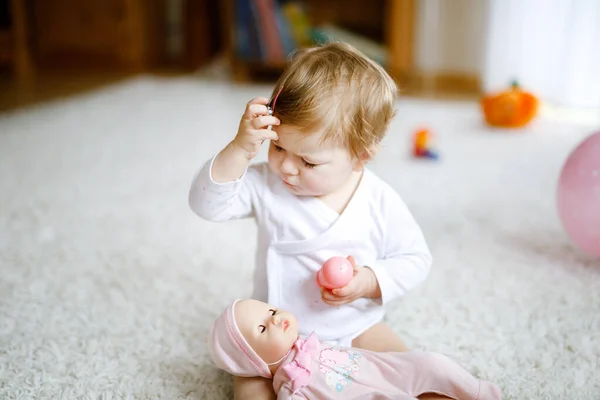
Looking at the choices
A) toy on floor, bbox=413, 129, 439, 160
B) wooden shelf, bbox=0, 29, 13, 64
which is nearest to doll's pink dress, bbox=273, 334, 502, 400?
toy on floor, bbox=413, 129, 439, 160

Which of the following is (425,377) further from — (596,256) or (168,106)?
(168,106)

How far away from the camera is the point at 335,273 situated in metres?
0.73

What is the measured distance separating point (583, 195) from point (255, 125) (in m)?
0.62

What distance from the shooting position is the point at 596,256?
3.63ft

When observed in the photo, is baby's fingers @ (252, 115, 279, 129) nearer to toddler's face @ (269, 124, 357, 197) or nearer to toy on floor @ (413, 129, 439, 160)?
toddler's face @ (269, 124, 357, 197)

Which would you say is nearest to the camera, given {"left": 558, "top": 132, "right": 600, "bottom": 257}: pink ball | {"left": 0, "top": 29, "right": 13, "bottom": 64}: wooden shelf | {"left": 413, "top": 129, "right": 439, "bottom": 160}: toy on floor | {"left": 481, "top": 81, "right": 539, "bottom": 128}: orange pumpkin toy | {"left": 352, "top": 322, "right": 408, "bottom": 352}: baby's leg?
{"left": 352, "top": 322, "right": 408, "bottom": 352}: baby's leg

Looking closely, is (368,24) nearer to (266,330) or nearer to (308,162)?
(308,162)

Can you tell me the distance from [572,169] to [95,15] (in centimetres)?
267

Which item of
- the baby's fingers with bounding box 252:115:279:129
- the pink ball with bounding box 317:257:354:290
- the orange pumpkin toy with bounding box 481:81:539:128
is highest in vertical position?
the baby's fingers with bounding box 252:115:279:129

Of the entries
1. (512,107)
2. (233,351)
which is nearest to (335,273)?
(233,351)

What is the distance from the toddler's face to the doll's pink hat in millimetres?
173

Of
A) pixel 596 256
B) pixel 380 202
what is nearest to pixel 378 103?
pixel 380 202

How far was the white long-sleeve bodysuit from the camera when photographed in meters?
0.79

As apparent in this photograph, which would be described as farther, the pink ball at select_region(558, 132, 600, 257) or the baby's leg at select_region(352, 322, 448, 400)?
the pink ball at select_region(558, 132, 600, 257)
